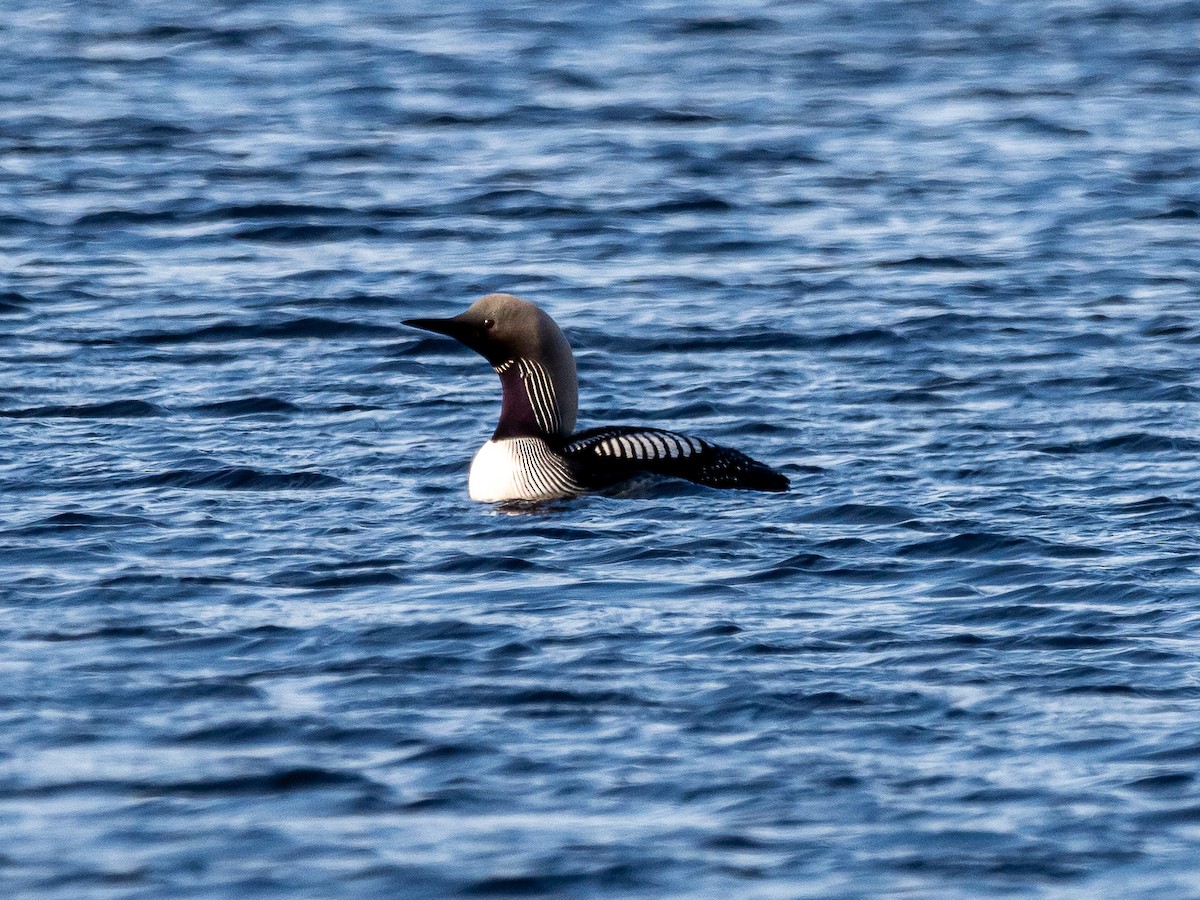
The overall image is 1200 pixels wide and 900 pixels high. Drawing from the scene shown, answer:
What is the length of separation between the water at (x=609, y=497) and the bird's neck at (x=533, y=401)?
0.38 meters

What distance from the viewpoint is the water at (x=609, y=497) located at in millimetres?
5957

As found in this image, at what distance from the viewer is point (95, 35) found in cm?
2186

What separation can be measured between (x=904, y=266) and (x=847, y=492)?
5.25 metres

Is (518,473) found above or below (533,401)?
below

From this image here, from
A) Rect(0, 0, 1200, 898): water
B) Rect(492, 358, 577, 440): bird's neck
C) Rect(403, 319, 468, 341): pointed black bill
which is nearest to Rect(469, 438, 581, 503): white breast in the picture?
Rect(492, 358, 577, 440): bird's neck

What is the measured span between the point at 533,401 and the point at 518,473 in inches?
17.8

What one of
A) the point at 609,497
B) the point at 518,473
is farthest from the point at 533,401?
the point at 609,497

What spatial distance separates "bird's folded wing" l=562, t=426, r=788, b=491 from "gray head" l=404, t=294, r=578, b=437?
0.94ft

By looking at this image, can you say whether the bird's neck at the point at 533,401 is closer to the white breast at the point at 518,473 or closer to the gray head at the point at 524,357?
the gray head at the point at 524,357

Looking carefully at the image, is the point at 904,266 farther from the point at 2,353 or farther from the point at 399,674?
the point at 399,674

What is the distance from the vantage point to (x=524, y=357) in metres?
9.66

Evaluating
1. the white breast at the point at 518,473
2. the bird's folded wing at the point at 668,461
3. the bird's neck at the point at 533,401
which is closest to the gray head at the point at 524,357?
the bird's neck at the point at 533,401

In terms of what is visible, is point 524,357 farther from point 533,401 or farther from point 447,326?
point 447,326

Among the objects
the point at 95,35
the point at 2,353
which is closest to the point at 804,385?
the point at 2,353
